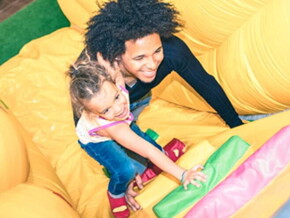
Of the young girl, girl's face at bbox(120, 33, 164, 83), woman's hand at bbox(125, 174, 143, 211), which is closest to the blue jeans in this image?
the young girl

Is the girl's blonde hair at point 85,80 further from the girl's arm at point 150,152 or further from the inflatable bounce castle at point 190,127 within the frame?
the inflatable bounce castle at point 190,127

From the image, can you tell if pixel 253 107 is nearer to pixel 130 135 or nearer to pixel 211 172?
pixel 211 172

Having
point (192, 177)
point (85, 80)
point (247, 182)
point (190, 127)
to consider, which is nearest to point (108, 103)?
point (85, 80)

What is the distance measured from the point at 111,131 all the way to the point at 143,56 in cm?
23

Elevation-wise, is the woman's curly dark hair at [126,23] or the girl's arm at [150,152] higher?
the woman's curly dark hair at [126,23]

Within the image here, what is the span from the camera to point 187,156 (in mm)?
1298

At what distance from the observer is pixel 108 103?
1073mm

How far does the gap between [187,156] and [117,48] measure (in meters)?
0.43

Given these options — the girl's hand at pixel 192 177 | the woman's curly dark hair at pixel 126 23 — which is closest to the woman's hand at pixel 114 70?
the woman's curly dark hair at pixel 126 23

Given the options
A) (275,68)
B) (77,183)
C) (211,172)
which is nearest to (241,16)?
(275,68)

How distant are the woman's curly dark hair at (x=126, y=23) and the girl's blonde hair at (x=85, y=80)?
0.20 feet

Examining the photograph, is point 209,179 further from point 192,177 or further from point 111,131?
point 111,131

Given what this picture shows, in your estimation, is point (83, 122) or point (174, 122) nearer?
point (83, 122)

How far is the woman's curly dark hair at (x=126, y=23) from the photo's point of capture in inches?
41.4
